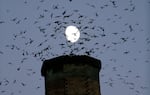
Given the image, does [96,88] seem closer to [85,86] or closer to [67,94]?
[85,86]

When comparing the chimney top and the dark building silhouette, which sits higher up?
the chimney top

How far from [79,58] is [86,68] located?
0.59m

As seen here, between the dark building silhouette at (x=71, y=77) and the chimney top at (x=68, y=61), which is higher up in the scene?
the chimney top at (x=68, y=61)

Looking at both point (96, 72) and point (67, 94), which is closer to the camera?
point (67, 94)

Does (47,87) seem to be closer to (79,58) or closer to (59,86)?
(59,86)

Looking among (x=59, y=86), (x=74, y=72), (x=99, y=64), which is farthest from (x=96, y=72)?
(x=59, y=86)

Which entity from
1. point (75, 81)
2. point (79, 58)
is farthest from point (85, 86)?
point (79, 58)

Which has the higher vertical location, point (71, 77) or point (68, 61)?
point (68, 61)

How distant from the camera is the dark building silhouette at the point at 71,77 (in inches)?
Result: 460

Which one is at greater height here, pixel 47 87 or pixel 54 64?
pixel 54 64

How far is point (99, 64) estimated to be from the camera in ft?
40.8

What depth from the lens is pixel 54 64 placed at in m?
12.0

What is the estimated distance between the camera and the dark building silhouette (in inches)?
460

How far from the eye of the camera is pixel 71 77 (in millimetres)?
11805
